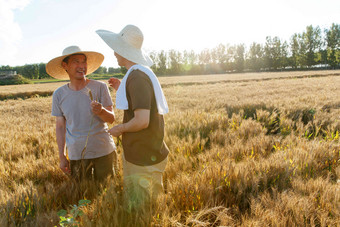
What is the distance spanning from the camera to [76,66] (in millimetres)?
2711

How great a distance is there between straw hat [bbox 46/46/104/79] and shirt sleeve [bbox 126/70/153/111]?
1.29m

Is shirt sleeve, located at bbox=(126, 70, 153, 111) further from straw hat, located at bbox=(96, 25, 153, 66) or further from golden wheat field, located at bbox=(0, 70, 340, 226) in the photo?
golden wheat field, located at bbox=(0, 70, 340, 226)

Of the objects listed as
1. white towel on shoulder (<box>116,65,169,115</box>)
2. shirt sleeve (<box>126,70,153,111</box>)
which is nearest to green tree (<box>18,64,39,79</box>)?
white towel on shoulder (<box>116,65,169,115</box>)

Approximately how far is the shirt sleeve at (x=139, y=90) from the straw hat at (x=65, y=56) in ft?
4.24

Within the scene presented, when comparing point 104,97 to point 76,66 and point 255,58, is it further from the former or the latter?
point 255,58

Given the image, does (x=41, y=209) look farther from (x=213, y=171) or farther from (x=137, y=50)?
(x=137, y=50)

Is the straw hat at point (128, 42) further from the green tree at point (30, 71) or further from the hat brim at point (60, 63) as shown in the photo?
the green tree at point (30, 71)

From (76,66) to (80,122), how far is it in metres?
0.74

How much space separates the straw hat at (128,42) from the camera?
1942 millimetres

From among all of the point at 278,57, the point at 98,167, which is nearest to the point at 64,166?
the point at 98,167

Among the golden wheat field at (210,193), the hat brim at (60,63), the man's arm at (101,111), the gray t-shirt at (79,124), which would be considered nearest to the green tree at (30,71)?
the hat brim at (60,63)

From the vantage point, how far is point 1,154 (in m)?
3.21

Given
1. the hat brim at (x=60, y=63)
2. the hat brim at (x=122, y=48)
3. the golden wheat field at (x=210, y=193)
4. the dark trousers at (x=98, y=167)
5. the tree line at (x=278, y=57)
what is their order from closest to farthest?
1. the golden wheat field at (x=210, y=193)
2. the hat brim at (x=122, y=48)
3. the dark trousers at (x=98, y=167)
4. the hat brim at (x=60, y=63)
5. the tree line at (x=278, y=57)

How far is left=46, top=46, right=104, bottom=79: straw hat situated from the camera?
2.62 metres
